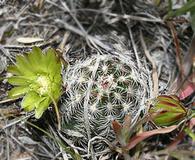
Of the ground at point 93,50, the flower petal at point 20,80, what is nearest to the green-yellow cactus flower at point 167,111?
the ground at point 93,50

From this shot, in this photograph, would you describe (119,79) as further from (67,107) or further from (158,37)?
(158,37)

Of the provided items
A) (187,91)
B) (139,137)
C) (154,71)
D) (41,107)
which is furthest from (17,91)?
(187,91)

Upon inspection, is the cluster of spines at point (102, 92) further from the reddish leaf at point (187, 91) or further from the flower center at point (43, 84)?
the reddish leaf at point (187, 91)

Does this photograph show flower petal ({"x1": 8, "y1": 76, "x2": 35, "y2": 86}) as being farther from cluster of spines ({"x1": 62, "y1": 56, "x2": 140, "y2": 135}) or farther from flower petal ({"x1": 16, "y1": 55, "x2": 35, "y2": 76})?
cluster of spines ({"x1": 62, "y1": 56, "x2": 140, "y2": 135})

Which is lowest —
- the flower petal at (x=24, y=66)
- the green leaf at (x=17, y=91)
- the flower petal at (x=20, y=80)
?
the green leaf at (x=17, y=91)

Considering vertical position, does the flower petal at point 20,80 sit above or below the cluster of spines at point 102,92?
above

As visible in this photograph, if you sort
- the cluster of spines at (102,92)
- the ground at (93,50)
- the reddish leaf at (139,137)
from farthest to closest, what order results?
the ground at (93,50) < the reddish leaf at (139,137) < the cluster of spines at (102,92)

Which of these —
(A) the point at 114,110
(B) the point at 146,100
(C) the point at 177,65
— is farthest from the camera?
(C) the point at 177,65

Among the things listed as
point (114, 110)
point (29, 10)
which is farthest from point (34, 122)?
point (29, 10)

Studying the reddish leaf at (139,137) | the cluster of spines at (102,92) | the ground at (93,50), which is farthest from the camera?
the ground at (93,50)
